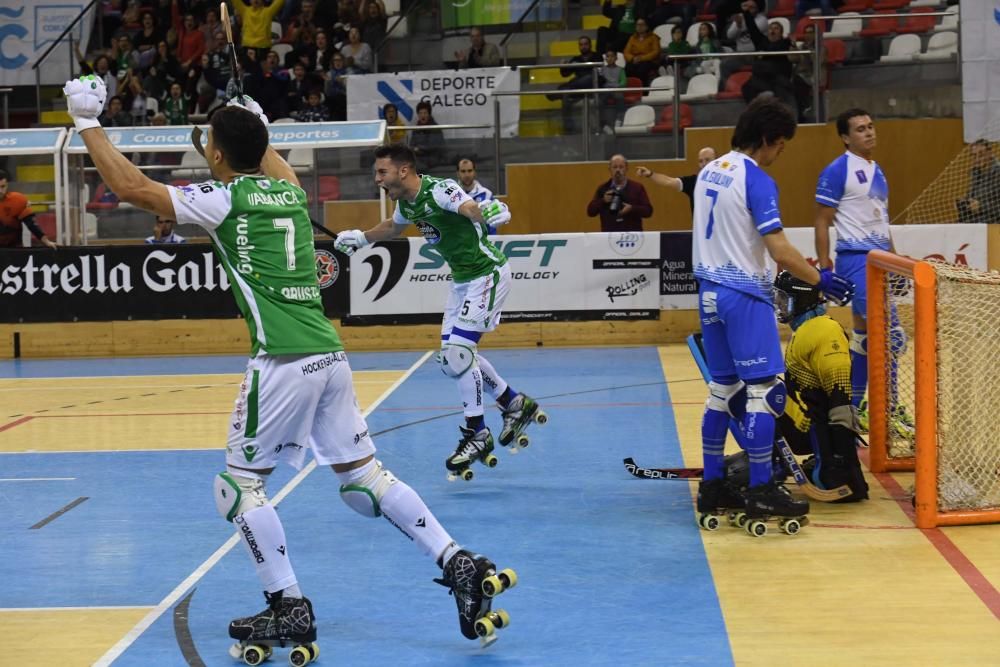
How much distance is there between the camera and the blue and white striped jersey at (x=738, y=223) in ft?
23.6

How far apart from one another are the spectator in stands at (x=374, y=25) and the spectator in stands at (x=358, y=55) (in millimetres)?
306

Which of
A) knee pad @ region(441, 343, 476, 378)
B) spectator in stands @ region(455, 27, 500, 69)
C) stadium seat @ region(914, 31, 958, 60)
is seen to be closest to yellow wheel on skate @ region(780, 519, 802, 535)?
knee pad @ region(441, 343, 476, 378)

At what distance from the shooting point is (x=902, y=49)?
64.8 feet

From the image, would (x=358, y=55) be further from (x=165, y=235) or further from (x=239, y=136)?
(x=239, y=136)

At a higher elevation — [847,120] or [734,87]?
[734,87]

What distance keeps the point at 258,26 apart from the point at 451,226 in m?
16.0

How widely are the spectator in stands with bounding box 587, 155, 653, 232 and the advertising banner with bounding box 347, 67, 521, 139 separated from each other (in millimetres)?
2588

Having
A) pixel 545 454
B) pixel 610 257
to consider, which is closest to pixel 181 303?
pixel 610 257

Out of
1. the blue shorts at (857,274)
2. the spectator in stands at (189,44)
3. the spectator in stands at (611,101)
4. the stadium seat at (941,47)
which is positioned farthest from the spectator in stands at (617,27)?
the blue shorts at (857,274)

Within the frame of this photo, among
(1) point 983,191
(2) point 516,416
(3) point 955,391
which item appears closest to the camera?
(3) point 955,391

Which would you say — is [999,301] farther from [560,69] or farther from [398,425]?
[560,69]

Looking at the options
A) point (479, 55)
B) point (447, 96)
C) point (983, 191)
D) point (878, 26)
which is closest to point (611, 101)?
point (447, 96)

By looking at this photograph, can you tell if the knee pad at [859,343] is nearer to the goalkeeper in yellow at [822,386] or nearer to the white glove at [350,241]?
the goalkeeper in yellow at [822,386]

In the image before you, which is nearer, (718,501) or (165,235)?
(718,501)
